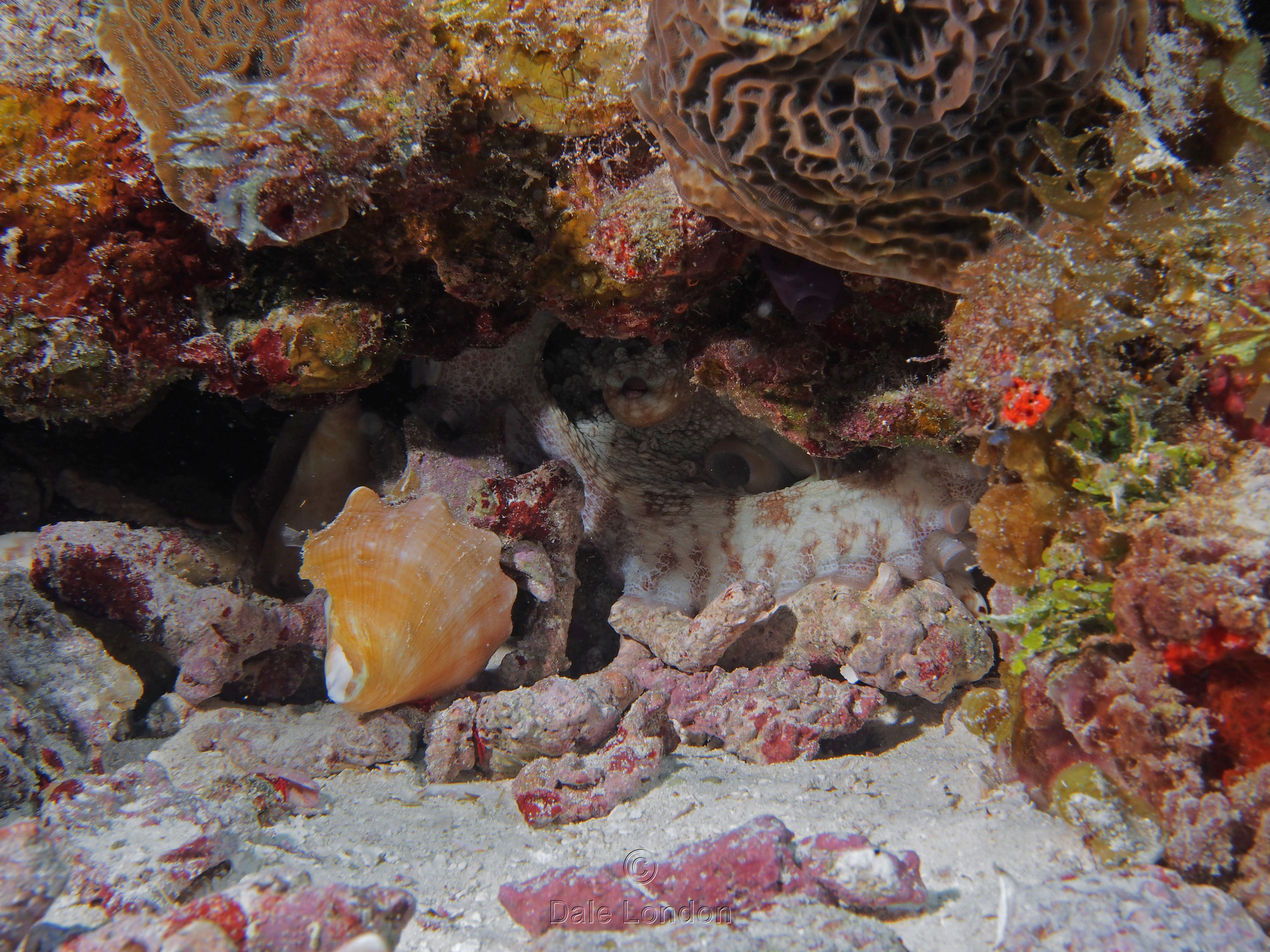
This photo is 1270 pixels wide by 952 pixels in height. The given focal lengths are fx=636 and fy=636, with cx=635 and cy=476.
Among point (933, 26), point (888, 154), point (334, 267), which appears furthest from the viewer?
point (334, 267)

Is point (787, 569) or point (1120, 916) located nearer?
point (1120, 916)

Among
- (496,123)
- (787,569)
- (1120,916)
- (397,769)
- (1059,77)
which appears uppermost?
(496,123)

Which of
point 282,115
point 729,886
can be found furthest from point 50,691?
point 729,886

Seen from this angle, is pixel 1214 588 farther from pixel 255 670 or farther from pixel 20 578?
pixel 20 578

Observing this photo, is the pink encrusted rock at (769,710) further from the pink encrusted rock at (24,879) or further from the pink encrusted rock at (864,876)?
the pink encrusted rock at (24,879)

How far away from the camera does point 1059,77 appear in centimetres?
175

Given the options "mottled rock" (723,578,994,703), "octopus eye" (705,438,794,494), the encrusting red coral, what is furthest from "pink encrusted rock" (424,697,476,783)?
the encrusting red coral

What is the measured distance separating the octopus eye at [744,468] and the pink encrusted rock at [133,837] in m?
3.01

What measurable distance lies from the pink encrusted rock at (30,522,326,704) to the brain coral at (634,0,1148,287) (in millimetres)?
2930

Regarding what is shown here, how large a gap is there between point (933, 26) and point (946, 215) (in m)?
0.51

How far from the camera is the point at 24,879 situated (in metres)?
1.67

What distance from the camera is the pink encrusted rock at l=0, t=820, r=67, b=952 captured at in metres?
1.63

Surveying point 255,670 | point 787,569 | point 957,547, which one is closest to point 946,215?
point 957,547

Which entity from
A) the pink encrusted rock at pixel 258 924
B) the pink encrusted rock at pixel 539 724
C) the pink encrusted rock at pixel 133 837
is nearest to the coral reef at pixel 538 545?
the pink encrusted rock at pixel 539 724
